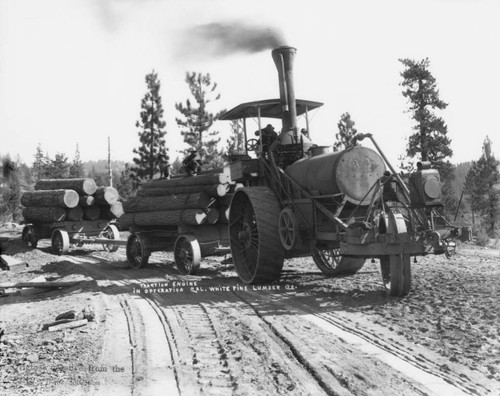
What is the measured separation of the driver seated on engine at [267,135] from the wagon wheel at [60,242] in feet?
29.3

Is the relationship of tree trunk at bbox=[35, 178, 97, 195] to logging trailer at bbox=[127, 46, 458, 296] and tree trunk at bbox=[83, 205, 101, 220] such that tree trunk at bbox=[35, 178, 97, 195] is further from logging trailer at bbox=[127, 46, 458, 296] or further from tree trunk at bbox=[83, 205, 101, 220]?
logging trailer at bbox=[127, 46, 458, 296]

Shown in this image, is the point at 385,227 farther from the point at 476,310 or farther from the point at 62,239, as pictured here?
the point at 62,239

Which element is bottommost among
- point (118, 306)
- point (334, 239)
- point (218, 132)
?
point (118, 306)

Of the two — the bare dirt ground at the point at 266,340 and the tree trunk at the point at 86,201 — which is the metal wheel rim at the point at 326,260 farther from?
the tree trunk at the point at 86,201

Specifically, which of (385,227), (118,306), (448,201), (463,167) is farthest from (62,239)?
(463,167)

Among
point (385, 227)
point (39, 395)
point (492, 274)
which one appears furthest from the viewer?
point (492, 274)

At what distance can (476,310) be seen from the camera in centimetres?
506

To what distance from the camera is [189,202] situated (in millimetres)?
9523

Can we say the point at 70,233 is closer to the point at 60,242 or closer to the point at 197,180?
the point at 60,242

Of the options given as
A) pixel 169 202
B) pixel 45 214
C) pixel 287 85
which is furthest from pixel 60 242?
pixel 287 85

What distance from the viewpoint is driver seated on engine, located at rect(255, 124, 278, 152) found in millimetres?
8336

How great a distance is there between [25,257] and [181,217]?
7.64 m

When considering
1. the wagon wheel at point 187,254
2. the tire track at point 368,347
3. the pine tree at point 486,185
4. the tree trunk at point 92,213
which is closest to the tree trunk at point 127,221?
the wagon wheel at point 187,254

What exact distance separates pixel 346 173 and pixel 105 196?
11060mm
